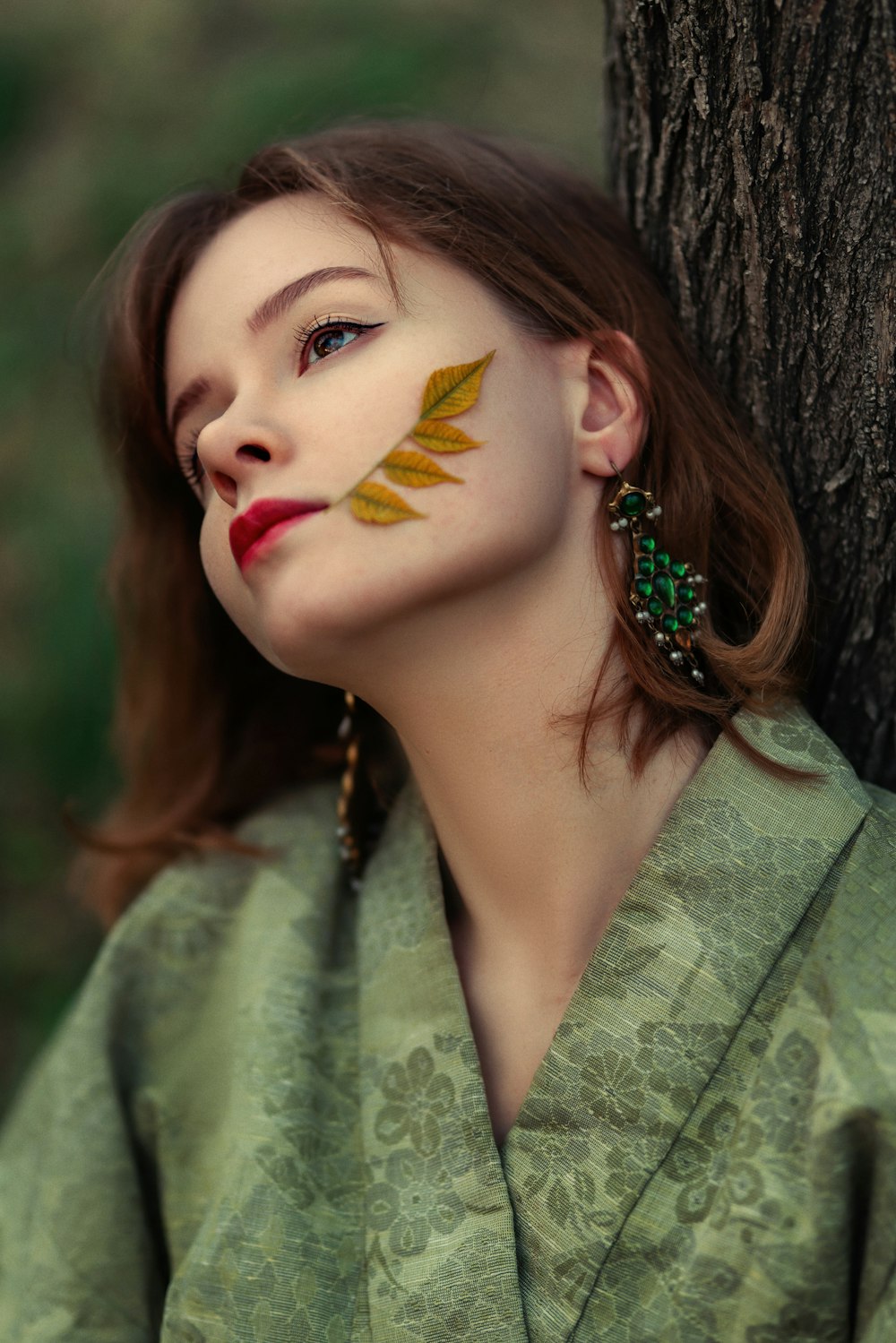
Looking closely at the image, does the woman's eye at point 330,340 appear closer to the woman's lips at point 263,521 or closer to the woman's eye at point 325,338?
the woman's eye at point 325,338

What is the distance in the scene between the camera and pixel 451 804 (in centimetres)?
145

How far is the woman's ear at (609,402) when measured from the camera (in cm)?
140

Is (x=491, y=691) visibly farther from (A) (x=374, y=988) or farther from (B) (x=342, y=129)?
(B) (x=342, y=129)

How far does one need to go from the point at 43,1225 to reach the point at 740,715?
3.62 ft

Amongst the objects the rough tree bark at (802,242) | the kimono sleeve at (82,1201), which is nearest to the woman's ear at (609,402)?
the rough tree bark at (802,242)

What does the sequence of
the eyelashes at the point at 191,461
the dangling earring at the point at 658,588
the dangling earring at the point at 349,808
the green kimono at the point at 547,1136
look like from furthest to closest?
the dangling earring at the point at 349,808 → the eyelashes at the point at 191,461 → the dangling earring at the point at 658,588 → the green kimono at the point at 547,1136

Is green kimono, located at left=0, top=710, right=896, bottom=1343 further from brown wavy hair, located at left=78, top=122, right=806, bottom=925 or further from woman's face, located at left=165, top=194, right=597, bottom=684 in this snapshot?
woman's face, located at left=165, top=194, right=597, bottom=684

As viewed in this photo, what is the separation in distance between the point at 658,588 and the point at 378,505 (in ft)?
1.18

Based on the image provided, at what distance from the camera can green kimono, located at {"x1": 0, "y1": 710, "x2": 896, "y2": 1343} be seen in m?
1.18

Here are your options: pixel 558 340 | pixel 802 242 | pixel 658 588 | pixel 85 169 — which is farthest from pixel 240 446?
pixel 85 169

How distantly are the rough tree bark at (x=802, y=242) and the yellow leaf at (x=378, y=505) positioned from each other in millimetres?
545

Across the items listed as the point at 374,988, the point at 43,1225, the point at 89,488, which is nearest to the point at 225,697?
the point at 374,988

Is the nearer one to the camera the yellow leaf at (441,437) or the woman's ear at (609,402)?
the yellow leaf at (441,437)

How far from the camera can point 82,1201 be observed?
1529 mm
